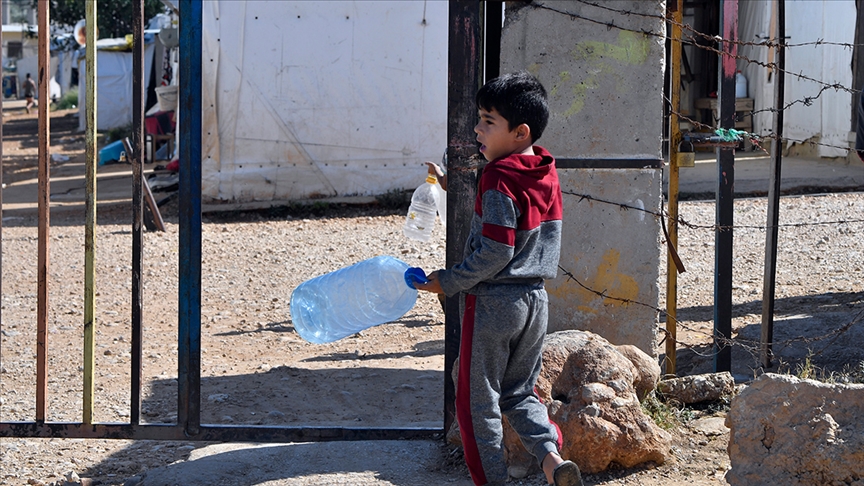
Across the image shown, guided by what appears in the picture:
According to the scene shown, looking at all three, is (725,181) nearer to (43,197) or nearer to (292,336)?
(43,197)

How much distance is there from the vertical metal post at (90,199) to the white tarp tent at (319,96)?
24.6 ft

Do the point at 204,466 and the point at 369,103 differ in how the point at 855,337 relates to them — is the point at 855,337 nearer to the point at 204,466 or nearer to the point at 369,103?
the point at 204,466

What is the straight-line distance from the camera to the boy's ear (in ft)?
8.57

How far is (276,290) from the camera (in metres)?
6.94

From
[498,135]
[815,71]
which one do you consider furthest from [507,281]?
[815,71]

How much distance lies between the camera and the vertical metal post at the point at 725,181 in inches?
143

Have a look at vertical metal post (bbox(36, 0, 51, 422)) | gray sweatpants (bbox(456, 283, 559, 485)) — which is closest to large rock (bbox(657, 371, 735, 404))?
Result: gray sweatpants (bbox(456, 283, 559, 485))

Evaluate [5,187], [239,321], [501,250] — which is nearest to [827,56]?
[239,321]

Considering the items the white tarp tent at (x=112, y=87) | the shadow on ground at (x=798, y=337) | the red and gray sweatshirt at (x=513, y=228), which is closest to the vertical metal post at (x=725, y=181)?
the shadow on ground at (x=798, y=337)

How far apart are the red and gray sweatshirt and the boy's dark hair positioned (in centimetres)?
11

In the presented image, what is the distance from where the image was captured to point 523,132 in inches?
103

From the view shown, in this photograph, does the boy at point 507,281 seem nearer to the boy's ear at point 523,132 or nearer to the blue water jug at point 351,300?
the boy's ear at point 523,132

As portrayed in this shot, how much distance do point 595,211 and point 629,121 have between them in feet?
1.24

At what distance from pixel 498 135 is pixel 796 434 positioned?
1.34m
